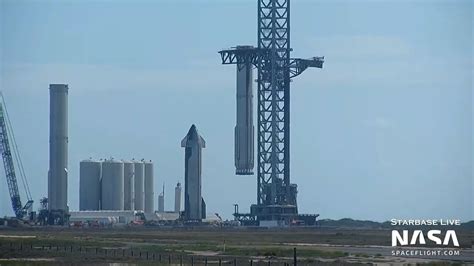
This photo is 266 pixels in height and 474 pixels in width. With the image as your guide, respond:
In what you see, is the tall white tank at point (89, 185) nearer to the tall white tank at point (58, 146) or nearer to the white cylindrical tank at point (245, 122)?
the tall white tank at point (58, 146)

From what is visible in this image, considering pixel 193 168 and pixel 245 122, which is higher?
pixel 245 122

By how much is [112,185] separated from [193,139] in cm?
2024

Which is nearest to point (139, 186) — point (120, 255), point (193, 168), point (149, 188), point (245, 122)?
point (149, 188)

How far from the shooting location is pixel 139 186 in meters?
194

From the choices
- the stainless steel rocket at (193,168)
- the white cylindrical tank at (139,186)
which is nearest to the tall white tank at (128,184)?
the white cylindrical tank at (139,186)

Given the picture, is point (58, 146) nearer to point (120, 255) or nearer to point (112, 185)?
point (112, 185)

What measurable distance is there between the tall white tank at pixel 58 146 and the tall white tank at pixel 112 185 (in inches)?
549

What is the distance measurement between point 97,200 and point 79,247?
91258 millimetres

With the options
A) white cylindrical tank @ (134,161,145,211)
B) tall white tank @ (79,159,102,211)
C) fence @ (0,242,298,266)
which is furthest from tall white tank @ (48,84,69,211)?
fence @ (0,242,298,266)

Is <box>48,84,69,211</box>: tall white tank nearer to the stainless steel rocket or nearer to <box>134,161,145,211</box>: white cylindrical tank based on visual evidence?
the stainless steel rocket

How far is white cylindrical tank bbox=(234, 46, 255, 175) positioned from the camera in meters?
160

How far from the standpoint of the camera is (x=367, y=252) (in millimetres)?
90188

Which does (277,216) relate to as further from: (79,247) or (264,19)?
(79,247)

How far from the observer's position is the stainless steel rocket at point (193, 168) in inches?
6752
